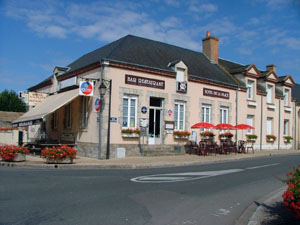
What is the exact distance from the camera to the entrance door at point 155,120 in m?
18.0

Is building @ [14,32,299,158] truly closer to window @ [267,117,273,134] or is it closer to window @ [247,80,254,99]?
window @ [247,80,254,99]

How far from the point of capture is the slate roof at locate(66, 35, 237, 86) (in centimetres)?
1767

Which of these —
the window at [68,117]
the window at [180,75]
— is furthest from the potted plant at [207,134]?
→ the window at [68,117]

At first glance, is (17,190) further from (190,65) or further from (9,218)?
(190,65)

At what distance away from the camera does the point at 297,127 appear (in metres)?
29.7

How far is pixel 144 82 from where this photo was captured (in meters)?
17.3

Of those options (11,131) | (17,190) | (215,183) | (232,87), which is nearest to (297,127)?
(232,87)

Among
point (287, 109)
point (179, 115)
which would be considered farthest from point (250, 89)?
point (179, 115)

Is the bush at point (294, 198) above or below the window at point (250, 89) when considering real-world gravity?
below

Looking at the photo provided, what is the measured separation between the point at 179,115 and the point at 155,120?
1765 millimetres

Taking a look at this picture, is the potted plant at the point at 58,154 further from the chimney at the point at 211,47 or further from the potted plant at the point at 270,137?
the potted plant at the point at 270,137

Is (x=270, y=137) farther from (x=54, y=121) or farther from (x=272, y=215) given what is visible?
(x=272, y=215)

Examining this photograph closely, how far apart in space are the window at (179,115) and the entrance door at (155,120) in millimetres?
1166

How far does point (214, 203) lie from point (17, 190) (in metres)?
4.62
